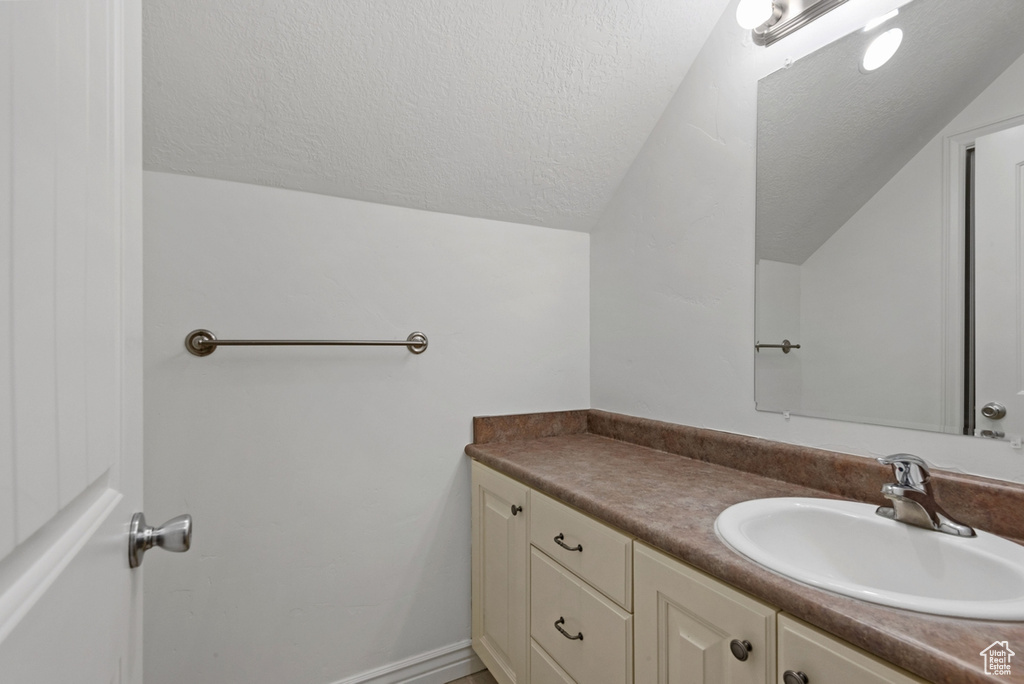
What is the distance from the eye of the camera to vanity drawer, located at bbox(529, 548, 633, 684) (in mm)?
1000

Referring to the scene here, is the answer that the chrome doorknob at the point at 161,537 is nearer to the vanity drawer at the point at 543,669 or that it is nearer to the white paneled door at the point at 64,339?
the white paneled door at the point at 64,339

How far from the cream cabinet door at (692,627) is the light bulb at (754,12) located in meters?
1.37

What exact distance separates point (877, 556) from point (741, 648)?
37cm

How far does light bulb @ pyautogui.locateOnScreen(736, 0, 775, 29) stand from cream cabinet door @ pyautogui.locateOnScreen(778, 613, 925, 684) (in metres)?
1.41

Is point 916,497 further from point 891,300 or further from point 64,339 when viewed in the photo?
point 64,339

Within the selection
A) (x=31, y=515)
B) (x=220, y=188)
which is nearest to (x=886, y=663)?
(x=31, y=515)

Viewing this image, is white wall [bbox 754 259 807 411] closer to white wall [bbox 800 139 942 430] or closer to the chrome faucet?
white wall [bbox 800 139 942 430]

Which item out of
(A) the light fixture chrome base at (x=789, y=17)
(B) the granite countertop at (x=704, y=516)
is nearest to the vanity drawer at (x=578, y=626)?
(B) the granite countertop at (x=704, y=516)

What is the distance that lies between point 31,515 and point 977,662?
85cm

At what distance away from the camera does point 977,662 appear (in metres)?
0.52

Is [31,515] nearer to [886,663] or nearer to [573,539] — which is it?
[886,663]

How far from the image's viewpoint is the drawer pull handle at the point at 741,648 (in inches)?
28.8

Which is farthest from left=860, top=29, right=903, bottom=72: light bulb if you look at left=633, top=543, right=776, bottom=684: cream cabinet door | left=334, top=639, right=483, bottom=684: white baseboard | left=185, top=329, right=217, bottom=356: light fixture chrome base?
left=334, top=639, right=483, bottom=684: white baseboard

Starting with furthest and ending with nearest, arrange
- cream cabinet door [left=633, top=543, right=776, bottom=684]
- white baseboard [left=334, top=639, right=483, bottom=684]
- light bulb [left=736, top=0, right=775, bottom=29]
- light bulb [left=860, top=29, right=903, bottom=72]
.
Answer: white baseboard [left=334, top=639, right=483, bottom=684]
light bulb [left=736, top=0, right=775, bottom=29]
light bulb [left=860, top=29, right=903, bottom=72]
cream cabinet door [left=633, top=543, right=776, bottom=684]
